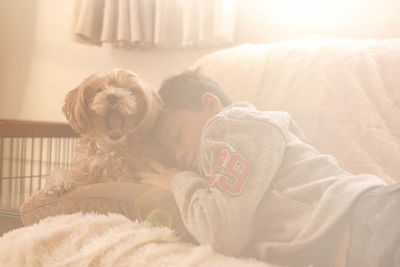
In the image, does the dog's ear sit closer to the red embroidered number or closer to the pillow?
the pillow

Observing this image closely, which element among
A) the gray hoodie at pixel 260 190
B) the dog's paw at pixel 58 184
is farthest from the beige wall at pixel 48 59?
the gray hoodie at pixel 260 190

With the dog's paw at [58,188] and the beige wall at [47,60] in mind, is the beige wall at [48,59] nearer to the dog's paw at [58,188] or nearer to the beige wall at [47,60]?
the beige wall at [47,60]

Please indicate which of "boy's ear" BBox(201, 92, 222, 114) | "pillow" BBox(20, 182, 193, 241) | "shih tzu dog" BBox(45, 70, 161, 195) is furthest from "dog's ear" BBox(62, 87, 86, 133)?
"boy's ear" BBox(201, 92, 222, 114)

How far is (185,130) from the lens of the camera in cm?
74

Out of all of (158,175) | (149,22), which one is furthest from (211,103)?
(149,22)

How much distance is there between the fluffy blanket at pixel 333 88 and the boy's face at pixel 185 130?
17cm

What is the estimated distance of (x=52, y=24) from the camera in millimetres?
828

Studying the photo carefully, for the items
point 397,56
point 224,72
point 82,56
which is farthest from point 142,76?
point 397,56

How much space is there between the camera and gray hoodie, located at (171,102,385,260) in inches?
23.4

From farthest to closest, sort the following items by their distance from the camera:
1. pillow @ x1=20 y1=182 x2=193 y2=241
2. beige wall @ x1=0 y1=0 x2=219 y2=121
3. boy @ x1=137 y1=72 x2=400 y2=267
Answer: beige wall @ x1=0 y1=0 x2=219 y2=121 < pillow @ x1=20 y1=182 x2=193 y2=241 < boy @ x1=137 y1=72 x2=400 y2=267

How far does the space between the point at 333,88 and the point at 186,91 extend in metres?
0.34

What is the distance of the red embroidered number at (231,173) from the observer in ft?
2.02

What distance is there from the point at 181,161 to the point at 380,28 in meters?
0.68

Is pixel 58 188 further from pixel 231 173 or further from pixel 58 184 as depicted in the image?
pixel 231 173
